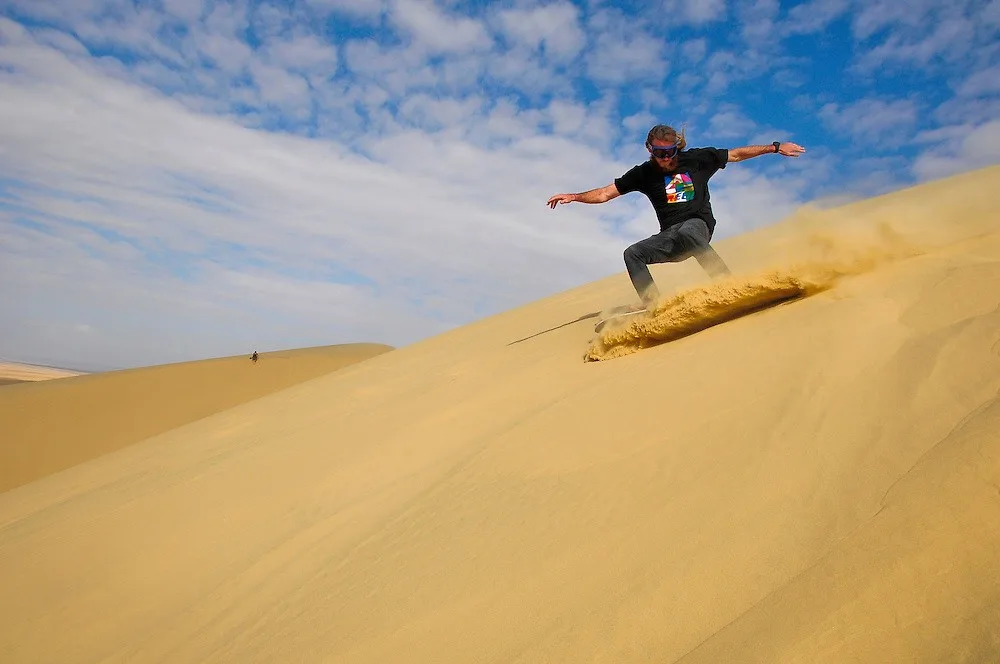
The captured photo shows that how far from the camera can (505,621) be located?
1.28 meters

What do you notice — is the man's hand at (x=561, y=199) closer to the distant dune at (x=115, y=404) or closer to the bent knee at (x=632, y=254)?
the bent knee at (x=632, y=254)

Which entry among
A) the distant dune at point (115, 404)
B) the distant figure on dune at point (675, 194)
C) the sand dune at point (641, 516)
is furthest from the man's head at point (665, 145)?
the distant dune at point (115, 404)

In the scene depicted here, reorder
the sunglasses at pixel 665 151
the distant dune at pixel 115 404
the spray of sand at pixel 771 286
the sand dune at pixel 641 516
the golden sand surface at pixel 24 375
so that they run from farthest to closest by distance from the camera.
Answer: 1. the golden sand surface at pixel 24 375
2. the distant dune at pixel 115 404
3. the sunglasses at pixel 665 151
4. the spray of sand at pixel 771 286
5. the sand dune at pixel 641 516

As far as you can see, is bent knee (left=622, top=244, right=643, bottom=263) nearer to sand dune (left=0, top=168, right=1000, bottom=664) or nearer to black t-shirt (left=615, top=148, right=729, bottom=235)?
black t-shirt (left=615, top=148, right=729, bottom=235)

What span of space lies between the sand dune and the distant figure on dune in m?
0.56

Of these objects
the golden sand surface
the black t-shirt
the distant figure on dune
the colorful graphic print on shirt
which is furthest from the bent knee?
the golden sand surface

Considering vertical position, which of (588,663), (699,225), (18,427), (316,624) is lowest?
(588,663)

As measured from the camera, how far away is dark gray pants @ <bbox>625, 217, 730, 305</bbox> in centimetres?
346

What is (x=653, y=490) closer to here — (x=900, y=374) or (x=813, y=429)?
(x=813, y=429)

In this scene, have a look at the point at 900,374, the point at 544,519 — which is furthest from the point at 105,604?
the point at 900,374

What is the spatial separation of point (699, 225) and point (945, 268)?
1532 mm

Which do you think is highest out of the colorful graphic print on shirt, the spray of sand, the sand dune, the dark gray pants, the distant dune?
the distant dune

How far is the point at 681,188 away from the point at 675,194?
52mm

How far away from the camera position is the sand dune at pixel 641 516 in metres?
0.99
